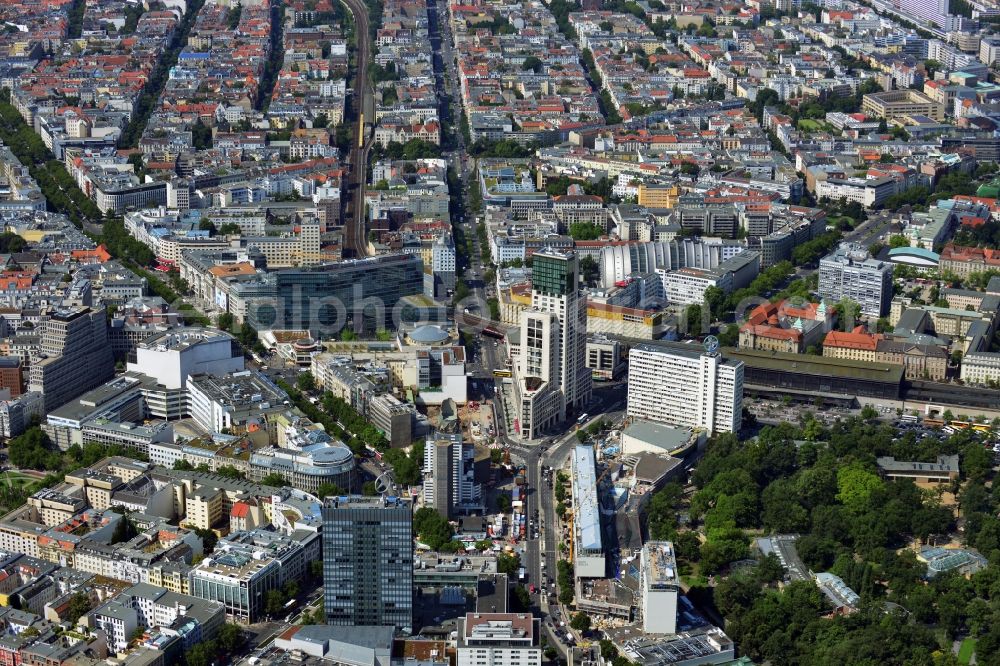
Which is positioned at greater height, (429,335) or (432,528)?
(429,335)

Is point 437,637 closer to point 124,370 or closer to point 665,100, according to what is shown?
point 124,370

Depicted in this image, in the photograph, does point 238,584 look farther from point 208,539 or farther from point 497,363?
point 497,363

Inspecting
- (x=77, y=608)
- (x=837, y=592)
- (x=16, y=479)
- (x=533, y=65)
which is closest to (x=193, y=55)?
(x=533, y=65)

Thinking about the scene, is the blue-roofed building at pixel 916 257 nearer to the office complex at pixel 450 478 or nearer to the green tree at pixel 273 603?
the office complex at pixel 450 478

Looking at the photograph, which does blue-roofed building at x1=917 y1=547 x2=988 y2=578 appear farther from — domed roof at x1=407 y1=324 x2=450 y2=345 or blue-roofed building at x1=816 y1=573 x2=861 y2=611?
domed roof at x1=407 y1=324 x2=450 y2=345

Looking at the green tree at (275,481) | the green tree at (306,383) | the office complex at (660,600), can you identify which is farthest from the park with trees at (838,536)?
the green tree at (306,383)

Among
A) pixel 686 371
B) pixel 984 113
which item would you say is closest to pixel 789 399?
pixel 686 371
